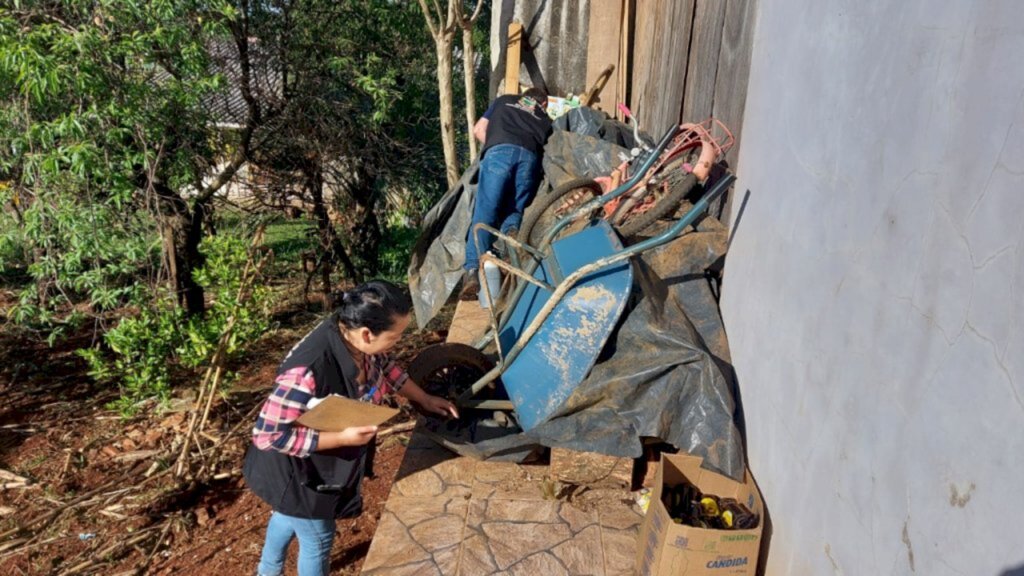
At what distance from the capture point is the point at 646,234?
13.6 ft

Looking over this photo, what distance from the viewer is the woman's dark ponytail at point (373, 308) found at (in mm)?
2549

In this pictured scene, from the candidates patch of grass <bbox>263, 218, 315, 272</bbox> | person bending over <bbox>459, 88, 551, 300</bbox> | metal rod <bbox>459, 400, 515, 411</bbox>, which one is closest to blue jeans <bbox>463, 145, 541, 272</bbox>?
person bending over <bbox>459, 88, 551, 300</bbox>

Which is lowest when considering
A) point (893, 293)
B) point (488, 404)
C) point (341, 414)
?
point (488, 404)

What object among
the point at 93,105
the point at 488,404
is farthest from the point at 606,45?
the point at 93,105

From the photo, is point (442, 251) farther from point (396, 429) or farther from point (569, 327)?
point (569, 327)

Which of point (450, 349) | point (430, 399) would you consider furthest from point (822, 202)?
point (450, 349)

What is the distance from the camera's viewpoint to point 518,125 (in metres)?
5.49

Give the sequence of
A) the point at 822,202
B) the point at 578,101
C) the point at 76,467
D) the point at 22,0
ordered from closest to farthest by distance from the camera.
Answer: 1. the point at 822,202
2. the point at 22,0
3. the point at 76,467
4. the point at 578,101

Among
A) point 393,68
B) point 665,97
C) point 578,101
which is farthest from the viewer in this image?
point 393,68

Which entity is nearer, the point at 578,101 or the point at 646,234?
the point at 646,234

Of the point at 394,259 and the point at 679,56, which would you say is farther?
the point at 394,259

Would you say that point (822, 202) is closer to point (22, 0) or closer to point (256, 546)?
point (256, 546)

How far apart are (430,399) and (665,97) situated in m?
3.37

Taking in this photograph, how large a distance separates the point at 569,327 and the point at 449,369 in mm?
1144
